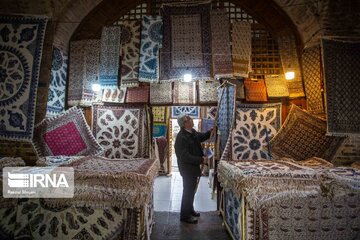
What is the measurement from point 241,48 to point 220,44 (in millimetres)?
429

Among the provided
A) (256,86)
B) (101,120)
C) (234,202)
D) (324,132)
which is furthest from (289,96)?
(101,120)

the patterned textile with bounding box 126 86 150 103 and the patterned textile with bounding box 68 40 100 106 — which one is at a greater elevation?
the patterned textile with bounding box 68 40 100 106

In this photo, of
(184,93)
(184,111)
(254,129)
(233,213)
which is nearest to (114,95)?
(184,93)

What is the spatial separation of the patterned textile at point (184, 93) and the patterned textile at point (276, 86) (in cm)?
152

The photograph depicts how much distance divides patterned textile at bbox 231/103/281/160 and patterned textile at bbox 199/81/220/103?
1.87 ft

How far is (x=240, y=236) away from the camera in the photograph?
3.12m

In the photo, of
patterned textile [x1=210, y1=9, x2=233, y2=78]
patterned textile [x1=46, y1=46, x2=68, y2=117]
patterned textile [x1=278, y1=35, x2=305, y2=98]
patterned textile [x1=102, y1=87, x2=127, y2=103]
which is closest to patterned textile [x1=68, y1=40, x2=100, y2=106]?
patterned textile [x1=46, y1=46, x2=68, y2=117]

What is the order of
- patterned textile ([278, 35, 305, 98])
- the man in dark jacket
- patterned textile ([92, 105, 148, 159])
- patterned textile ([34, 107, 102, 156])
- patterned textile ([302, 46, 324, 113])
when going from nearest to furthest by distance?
the man in dark jacket, patterned textile ([302, 46, 324, 113]), patterned textile ([34, 107, 102, 156]), patterned textile ([278, 35, 305, 98]), patterned textile ([92, 105, 148, 159])

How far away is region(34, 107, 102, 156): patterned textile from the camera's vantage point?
15.9 feet

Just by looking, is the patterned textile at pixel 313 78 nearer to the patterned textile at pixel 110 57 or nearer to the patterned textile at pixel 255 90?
the patterned textile at pixel 255 90

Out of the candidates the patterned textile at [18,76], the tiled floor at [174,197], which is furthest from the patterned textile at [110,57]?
the tiled floor at [174,197]

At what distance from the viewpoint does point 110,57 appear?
521 centimetres

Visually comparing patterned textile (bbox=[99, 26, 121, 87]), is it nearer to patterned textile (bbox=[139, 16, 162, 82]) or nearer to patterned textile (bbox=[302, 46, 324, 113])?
patterned textile (bbox=[139, 16, 162, 82])

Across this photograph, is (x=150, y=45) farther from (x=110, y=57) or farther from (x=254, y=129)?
(x=254, y=129)
